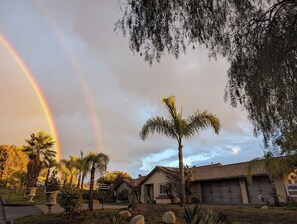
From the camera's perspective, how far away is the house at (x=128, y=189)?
3519 centimetres

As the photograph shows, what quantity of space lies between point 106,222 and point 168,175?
20.1 meters

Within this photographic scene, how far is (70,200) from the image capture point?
13.0 metres

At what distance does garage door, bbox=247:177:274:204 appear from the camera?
77.2ft

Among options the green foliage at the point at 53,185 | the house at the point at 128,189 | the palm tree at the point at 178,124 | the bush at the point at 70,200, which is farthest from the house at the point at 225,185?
the green foliage at the point at 53,185

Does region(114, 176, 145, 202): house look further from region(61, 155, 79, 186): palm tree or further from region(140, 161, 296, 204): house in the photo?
region(61, 155, 79, 186): palm tree

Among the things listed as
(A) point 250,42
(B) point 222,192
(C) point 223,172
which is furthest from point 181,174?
(B) point 222,192

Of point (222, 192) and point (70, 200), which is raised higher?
point (222, 192)

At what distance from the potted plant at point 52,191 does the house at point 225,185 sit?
16270mm

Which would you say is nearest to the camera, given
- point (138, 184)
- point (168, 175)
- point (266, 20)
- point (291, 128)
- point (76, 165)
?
point (291, 128)

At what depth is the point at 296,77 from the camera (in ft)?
13.4

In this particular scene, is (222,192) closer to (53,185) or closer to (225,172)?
(225,172)

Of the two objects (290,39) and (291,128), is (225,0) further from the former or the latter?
(291,128)

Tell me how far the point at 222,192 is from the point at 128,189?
49.0ft

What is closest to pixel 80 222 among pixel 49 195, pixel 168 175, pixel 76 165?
pixel 49 195
